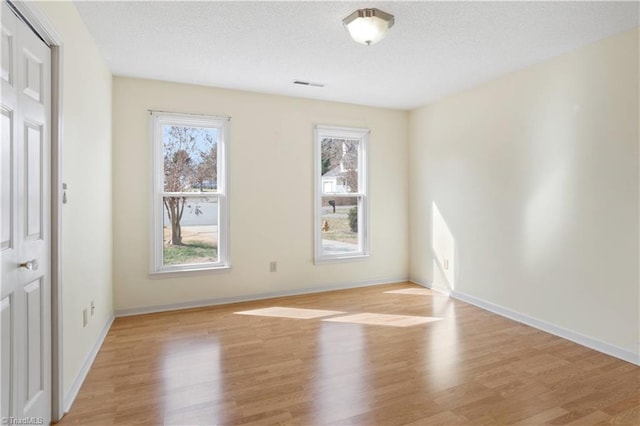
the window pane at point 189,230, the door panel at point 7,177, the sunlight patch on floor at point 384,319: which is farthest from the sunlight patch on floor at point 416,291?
the door panel at point 7,177

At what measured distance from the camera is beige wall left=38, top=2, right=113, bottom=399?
2131mm

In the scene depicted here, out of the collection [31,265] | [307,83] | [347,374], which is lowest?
[347,374]

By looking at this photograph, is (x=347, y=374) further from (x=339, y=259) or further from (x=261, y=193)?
(x=261, y=193)

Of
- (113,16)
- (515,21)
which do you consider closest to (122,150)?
(113,16)

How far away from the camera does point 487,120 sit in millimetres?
3908

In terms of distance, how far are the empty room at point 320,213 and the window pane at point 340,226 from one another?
0.03 meters

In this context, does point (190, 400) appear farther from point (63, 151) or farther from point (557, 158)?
point (557, 158)

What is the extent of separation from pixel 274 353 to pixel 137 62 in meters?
2.86

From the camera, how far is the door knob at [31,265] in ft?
5.47

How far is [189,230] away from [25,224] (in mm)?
2378

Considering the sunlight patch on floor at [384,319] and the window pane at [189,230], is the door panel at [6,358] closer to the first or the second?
the window pane at [189,230]

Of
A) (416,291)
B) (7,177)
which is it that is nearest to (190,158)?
(7,177)

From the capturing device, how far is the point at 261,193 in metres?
4.32

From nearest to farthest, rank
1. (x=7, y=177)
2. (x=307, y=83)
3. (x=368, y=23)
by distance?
(x=7, y=177) < (x=368, y=23) < (x=307, y=83)
